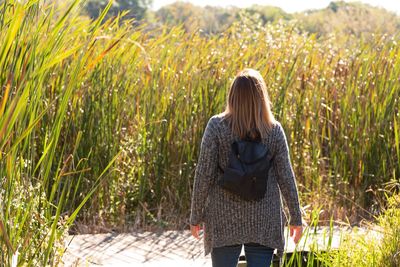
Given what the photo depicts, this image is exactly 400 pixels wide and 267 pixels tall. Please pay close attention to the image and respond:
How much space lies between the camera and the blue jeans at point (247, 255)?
3729mm

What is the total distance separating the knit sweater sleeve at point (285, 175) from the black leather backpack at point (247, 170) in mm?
91

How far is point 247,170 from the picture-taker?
3580 mm

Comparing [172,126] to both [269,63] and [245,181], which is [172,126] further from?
[245,181]

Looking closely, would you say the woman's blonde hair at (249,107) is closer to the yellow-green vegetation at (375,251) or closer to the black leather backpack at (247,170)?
the black leather backpack at (247,170)

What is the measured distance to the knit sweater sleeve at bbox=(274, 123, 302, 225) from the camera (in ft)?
12.2

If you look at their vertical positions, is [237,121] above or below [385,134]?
above

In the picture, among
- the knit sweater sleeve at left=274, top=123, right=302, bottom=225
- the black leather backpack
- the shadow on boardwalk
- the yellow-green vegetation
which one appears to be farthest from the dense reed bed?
the black leather backpack

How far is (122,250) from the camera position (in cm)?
517

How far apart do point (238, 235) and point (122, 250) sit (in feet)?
5.26

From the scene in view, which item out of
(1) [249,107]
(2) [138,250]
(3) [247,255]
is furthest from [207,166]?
(2) [138,250]

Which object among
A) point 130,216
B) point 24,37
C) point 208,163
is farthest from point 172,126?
point 24,37

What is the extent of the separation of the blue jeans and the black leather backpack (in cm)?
26

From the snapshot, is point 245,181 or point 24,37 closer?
point 24,37

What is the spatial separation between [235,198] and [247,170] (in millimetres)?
200
